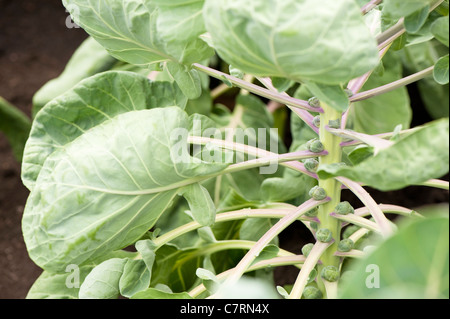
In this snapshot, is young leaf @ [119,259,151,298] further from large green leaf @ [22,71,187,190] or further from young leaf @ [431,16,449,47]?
young leaf @ [431,16,449,47]

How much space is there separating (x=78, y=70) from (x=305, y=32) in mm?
949

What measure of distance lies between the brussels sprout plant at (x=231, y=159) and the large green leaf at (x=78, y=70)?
0.41 metres

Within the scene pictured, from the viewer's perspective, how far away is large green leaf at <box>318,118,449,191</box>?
452 mm

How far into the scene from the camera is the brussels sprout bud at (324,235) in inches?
29.2

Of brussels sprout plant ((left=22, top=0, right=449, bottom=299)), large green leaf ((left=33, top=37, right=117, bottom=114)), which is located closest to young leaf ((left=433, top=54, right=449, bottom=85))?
brussels sprout plant ((left=22, top=0, right=449, bottom=299))

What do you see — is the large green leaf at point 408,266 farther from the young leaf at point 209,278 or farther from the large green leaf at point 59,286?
the large green leaf at point 59,286

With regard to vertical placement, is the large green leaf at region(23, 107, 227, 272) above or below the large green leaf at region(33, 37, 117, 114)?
below

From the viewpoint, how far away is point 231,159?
2.25 ft

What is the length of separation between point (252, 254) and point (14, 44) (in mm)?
1526

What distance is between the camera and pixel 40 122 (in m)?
0.83

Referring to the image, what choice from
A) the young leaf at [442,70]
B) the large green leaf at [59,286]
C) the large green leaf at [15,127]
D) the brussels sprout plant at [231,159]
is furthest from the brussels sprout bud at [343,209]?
→ the large green leaf at [15,127]

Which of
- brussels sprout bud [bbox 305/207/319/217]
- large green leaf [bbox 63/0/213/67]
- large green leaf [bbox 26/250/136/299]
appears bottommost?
large green leaf [bbox 26/250/136/299]

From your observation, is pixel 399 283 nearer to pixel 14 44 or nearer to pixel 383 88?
pixel 383 88
